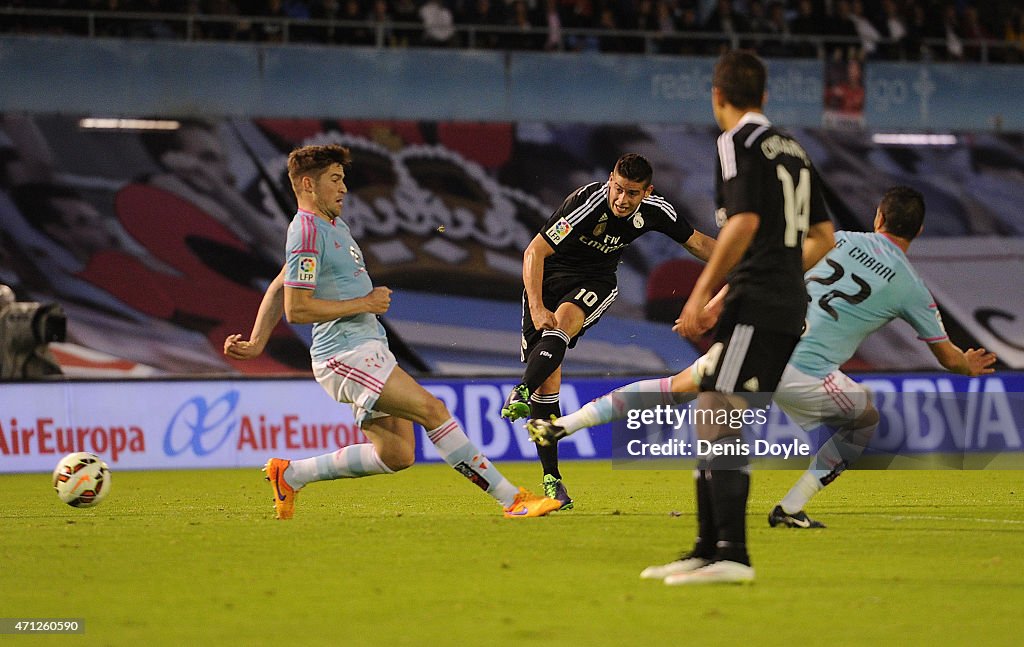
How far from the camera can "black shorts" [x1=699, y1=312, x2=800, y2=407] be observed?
19.1ft

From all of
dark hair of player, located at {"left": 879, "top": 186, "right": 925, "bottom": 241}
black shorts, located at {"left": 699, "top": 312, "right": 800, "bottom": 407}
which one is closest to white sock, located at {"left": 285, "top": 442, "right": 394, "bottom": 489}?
black shorts, located at {"left": 699, "top": 312, "right": 800, "bottom": 407}

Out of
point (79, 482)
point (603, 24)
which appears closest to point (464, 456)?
point (79, 482)

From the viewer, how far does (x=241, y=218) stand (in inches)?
896

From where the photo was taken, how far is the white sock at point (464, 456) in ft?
26.9

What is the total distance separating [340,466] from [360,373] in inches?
28.9

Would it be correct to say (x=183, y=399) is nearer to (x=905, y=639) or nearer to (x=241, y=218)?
(x=241, y=218)

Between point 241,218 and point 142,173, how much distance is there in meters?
1.70

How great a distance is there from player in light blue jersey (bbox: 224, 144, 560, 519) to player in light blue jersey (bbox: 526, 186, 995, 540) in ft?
2.03

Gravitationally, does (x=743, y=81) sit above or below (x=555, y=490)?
above

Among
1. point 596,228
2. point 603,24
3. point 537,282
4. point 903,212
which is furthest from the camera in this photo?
point 603,24

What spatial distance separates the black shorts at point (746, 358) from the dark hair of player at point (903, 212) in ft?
8.13

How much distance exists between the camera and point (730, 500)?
5.73 m

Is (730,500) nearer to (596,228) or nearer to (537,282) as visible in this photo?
(537,282)
